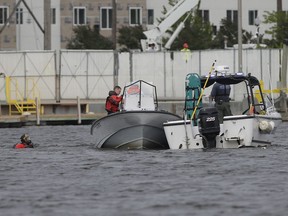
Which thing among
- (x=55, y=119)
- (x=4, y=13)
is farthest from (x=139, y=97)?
(x=4, y=13)

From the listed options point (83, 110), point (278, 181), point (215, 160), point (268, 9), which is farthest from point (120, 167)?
point (268, 9)

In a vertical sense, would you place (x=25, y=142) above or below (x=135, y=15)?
below

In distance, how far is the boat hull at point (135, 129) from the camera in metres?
34.1

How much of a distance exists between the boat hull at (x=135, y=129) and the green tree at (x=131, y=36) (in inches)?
2078

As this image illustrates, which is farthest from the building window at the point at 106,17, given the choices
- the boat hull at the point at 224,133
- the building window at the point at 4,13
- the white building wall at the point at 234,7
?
the boat hull at the point at 224,133

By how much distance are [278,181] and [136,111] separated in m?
9.24

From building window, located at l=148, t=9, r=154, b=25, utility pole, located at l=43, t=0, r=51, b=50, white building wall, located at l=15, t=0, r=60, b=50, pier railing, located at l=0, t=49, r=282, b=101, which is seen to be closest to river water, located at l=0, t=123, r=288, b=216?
pier railing, located at l=0, t=49, r=282, b=101

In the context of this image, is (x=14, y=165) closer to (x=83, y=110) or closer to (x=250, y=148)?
(x=250, y=148)

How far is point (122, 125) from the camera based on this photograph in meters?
34.3

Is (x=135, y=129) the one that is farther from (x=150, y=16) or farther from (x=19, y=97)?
(x=150, y=16)

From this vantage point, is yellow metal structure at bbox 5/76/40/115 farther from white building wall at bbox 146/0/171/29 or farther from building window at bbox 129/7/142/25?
white building wall at bbox 146/0/171/29

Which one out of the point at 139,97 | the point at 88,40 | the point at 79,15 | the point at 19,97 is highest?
the point at 79,15

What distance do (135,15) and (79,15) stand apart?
4.04 metres

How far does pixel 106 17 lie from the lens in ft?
309
